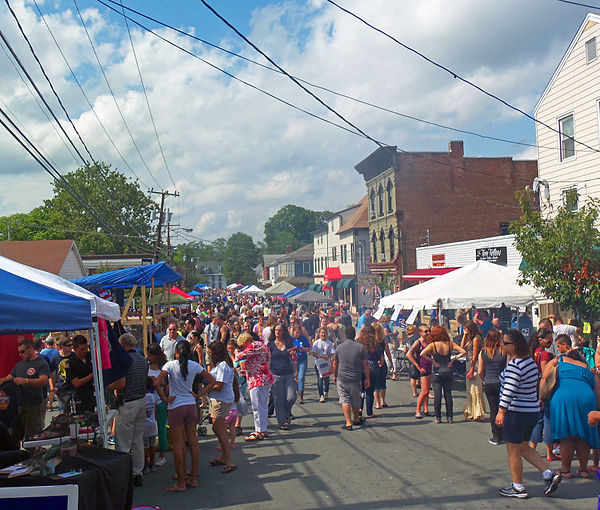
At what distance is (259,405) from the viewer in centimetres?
926

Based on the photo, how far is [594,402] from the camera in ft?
21.7

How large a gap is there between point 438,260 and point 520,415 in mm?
25529

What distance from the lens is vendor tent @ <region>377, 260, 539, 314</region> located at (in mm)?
13492

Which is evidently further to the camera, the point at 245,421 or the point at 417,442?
the point at 245,421

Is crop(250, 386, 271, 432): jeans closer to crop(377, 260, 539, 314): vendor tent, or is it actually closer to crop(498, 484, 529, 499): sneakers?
crop(498, 484, 529, 499): sneakers

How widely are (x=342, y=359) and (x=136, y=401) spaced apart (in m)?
3.97

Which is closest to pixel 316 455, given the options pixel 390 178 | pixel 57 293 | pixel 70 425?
pixel 70 425

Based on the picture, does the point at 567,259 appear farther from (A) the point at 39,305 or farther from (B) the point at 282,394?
(A) the point at 39,305

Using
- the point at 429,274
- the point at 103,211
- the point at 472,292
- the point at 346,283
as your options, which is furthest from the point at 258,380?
the point at 103,211

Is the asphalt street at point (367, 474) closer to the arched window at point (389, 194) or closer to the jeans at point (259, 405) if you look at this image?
the jeans at point (259, 405)

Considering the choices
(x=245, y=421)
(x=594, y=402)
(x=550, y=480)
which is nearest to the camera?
(x=550, y=480)

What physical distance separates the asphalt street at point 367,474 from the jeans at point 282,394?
289 mm

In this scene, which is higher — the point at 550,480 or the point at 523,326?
the point at 523,326

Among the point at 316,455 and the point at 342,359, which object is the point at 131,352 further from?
the point at 342,359
